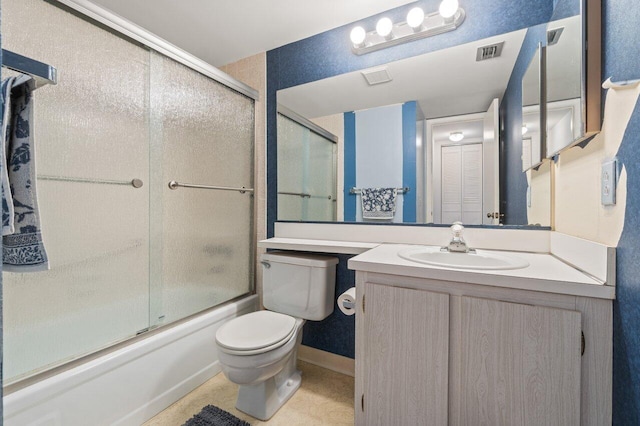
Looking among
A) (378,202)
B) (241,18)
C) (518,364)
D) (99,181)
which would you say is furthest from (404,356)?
(241,18)

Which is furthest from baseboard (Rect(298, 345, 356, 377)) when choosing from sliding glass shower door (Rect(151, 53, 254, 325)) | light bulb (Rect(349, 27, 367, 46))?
light bulb (Rect(349, 27, 367, 46))

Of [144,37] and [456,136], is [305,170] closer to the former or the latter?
[456,136]

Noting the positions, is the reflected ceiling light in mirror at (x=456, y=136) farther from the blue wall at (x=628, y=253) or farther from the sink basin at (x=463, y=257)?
the blue wall at (x=628, y=253)

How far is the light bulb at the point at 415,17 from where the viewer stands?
1538 mm

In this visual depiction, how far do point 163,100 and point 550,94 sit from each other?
1801mm

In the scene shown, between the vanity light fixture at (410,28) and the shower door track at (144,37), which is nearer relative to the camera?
the shower door track at (144,37)

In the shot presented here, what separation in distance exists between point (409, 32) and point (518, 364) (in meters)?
1.63

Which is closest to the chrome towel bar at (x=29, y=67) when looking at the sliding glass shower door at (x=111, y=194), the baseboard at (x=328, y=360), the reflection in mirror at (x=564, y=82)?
the sliding glass shower door at (x=111, y=194)

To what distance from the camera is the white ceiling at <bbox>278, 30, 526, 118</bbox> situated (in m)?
1.43

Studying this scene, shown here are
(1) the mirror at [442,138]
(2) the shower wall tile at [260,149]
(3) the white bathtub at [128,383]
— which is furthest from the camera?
(2) the shower wall tile at [260,149]

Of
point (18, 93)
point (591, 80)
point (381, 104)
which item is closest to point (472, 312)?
point (591, 80)

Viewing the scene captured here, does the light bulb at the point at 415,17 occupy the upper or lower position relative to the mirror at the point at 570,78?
upper

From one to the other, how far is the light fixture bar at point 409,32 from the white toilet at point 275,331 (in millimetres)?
1269

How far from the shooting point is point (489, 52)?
144cm
